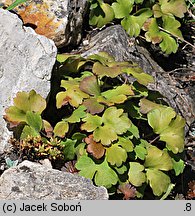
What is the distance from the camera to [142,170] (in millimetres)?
3539

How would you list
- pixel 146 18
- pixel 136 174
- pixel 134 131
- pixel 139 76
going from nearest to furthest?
1. pixel 136 174
2. pixel 134 131
3. pixel 139 76
4. pixel 146 18

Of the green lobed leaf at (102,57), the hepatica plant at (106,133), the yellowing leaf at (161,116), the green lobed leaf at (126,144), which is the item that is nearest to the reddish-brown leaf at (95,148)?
the hepatica plant at (106,133)

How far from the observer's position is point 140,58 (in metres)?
4.61

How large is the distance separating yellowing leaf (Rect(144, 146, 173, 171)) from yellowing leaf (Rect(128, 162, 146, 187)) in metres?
0.09

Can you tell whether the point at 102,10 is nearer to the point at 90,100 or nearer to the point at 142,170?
the point at 90,100

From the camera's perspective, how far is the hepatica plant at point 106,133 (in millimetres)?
3475

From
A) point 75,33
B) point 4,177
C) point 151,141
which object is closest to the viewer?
point 4,177

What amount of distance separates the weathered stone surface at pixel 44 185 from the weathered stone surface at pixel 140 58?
1260mm

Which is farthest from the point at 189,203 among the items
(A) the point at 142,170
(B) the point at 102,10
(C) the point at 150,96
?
(B) the point at 102,10

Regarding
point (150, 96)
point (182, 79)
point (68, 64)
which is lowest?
point (182, 79)

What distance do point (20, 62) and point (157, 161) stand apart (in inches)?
39.9

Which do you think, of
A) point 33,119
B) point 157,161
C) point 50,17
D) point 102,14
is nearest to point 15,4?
point 50,17

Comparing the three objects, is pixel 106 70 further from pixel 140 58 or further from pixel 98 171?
pixel 140 58

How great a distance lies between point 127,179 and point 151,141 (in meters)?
0.39
